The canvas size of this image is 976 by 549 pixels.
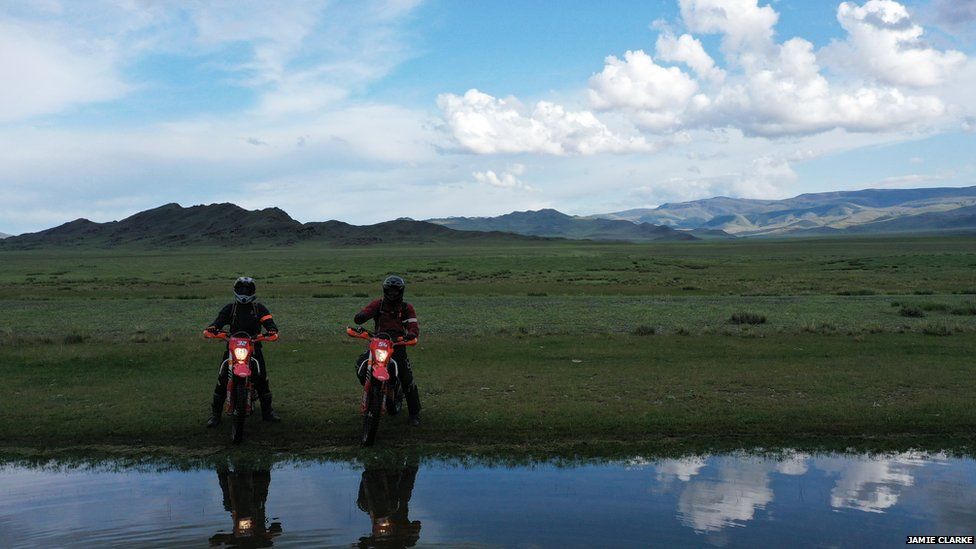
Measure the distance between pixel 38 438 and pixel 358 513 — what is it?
593cm

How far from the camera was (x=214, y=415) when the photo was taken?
1085 centimetres

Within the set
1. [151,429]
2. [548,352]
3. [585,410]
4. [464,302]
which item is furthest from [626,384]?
[464,302]

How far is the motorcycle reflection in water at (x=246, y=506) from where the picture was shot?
6958 millimetres

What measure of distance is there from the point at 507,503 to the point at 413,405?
11.3 ft

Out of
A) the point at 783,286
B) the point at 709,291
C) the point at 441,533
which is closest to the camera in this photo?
the point at 441,533

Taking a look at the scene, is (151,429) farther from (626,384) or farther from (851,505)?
(851,505)

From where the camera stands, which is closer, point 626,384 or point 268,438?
point 268,438

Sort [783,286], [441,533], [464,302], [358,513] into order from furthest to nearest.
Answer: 1. [783,286]
2. [464,302]
3. [358,513]
4. [441,533]

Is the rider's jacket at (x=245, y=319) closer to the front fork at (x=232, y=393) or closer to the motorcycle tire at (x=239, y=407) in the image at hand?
the front fork at (x=232, y=393)

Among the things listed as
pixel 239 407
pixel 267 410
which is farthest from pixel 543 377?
pixel 239 407

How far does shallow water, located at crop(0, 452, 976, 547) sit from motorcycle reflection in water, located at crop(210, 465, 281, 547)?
0.07 feet

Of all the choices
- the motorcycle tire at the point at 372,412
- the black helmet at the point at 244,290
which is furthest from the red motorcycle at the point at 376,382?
the black helmet at the point at 244,290

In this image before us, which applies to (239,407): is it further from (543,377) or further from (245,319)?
(543,377)

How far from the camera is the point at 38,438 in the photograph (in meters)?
10.6
